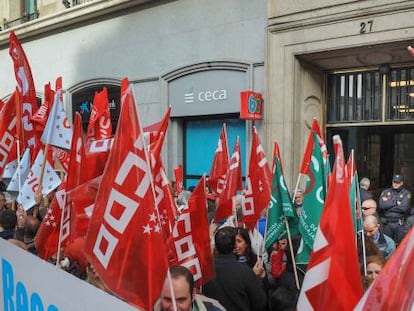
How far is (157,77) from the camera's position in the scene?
485 inches

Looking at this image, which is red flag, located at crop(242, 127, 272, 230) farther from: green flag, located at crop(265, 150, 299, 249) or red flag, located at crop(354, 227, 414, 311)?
red flag, located at crop(354, 227, 414, 311)

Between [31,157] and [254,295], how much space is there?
3654mm

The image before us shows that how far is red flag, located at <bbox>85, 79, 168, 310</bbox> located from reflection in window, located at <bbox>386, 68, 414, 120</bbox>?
7.55 m

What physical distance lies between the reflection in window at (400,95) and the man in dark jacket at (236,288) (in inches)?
238

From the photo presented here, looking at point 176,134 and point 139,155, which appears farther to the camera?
point 176,134

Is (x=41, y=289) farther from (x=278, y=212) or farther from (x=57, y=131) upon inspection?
(x=57, y=131)

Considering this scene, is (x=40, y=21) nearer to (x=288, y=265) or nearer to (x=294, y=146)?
(x=294, y=146)

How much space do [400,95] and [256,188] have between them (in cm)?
471

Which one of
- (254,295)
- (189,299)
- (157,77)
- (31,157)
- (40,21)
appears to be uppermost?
(40,21)

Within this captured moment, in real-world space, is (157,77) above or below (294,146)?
above

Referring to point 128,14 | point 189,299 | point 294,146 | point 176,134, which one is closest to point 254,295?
point 189,299

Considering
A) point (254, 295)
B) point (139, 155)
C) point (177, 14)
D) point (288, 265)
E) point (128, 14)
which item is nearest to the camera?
point (139, 155)

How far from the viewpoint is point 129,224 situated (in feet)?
8.97

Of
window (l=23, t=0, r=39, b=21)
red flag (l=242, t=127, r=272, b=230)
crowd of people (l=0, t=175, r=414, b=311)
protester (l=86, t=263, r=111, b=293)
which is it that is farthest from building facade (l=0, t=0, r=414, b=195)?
protester (l=86, t=263, r=111, b=293)
